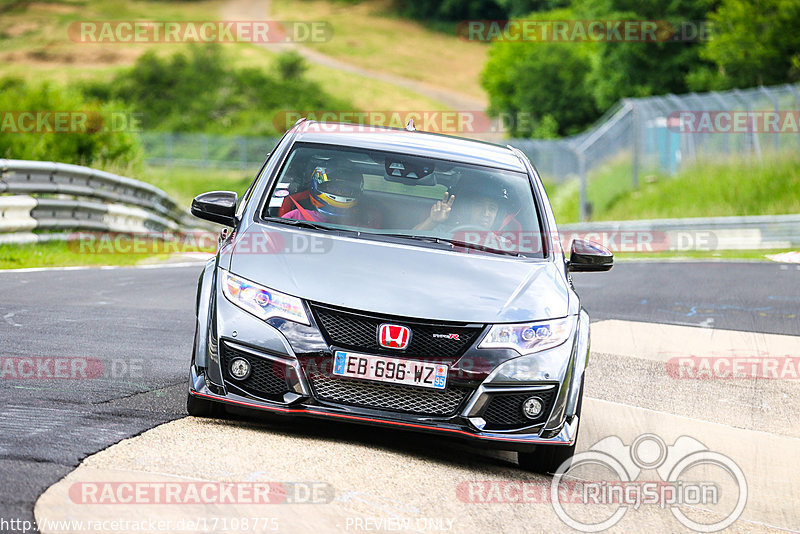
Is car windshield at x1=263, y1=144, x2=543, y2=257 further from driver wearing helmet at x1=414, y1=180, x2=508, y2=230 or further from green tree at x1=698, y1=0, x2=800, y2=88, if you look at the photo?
green tree at x1=698, y1=0, x2=800, y2=88

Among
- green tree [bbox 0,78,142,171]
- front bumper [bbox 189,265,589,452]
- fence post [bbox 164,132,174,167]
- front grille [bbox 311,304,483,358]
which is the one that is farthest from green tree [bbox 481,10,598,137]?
front grille [bbox 311,304,483,358]

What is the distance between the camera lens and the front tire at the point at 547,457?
596 centimetres

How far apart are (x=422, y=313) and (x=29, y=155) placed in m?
15.3

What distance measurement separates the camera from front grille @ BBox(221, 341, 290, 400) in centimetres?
575

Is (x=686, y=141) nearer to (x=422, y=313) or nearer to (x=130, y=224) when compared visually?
(x=130, y=224)

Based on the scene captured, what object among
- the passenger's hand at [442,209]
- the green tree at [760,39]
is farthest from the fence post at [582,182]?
the passenger's hand at [442,209]

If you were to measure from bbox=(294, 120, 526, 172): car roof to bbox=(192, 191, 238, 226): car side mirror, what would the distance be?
2.23 ft

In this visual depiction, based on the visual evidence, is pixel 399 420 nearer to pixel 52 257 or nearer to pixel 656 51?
pixel 52 257

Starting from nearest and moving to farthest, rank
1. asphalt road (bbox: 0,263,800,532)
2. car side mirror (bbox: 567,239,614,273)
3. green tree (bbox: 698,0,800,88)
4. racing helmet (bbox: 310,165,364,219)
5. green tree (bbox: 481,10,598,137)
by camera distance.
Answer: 1. asphalt road (bbox: 0,263,800,532)
2. racing helmet (bbox: 310,165,364,219)
3. car side mirror (bbox: 567,239,614,273)
4. green tree (bbox: 698,0,800,88)
5. green tree (bbox: 481,10,598,137)

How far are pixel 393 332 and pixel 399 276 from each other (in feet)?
1.27

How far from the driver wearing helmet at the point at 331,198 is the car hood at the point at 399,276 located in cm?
26

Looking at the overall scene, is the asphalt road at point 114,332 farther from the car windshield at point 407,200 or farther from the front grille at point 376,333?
the car windshield at point 407,200

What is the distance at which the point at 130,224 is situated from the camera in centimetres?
1830

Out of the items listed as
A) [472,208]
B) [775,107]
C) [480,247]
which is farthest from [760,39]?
[480,247]
